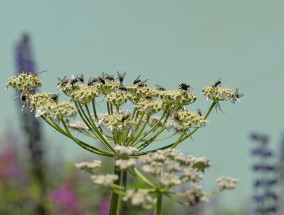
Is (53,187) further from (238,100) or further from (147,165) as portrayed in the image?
(147,165)

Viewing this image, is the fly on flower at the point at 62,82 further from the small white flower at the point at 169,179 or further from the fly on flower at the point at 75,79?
the small white flower at the point at 169,179

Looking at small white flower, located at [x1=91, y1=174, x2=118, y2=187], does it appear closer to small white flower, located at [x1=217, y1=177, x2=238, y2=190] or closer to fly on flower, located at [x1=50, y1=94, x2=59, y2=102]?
small white flower, located at [x1=217, y1=177, x2=238, y2=190]

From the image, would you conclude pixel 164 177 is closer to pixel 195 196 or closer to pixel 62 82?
pixel 195 196

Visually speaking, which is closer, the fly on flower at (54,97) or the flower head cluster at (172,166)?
the flower head cluster at (172,166)

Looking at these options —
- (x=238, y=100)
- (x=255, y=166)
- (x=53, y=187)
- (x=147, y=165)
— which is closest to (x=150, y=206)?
(x=147, y=165)

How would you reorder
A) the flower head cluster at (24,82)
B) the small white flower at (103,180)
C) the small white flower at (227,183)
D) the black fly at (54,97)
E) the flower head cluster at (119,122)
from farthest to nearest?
the flower head cluster at (24,82) < the black fly at (54,97) < the flower head cluster at (119,122) < the small white flower at (227,183) < the small white flower at (103,180)

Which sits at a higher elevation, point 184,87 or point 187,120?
point 184,87

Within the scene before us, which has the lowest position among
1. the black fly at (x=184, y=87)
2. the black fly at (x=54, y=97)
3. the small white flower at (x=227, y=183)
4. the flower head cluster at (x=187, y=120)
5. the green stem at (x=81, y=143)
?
the small white flower at (x=227, y=183)

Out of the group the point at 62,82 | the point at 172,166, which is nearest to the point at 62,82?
the point at 62,82

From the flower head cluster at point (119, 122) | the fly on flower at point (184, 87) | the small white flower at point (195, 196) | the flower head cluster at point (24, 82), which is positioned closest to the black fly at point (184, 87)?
the fly on flower at point (184, 87)
